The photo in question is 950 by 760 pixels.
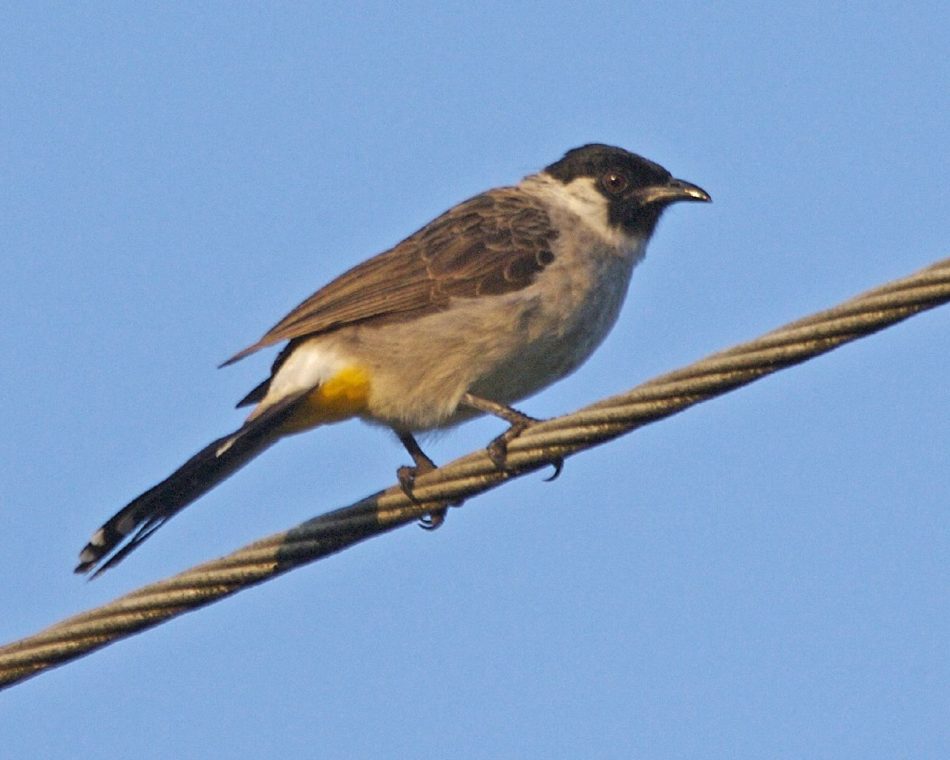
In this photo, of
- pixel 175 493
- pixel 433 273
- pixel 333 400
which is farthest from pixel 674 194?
pixel 175 493

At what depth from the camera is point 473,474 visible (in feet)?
17.6

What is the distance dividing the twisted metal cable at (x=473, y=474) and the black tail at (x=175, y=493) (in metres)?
0.95

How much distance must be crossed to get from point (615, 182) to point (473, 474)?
3.65 m

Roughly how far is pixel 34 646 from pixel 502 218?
3.80m

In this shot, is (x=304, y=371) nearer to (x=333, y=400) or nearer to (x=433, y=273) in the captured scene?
(x=333, y=400)

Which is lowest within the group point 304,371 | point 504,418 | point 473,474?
point 473,474

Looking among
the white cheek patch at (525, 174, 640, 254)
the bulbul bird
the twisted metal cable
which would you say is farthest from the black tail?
the white cheek patch at (525, 174, 640, 254)

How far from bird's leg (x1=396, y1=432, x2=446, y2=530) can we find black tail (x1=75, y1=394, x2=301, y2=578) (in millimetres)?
664

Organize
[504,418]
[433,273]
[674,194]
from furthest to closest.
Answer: [674,194] < [433,273] < [504,418]

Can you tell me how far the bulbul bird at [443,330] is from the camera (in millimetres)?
7223

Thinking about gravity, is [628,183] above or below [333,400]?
above

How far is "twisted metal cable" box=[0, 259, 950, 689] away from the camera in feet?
14.2

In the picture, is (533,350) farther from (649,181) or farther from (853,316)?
(853,316)

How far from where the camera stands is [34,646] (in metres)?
4.94
